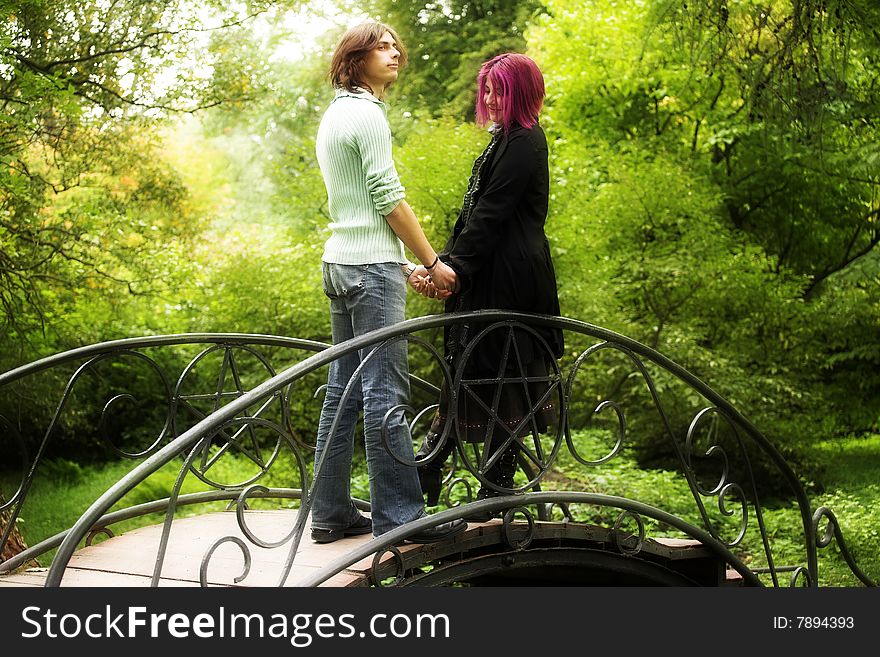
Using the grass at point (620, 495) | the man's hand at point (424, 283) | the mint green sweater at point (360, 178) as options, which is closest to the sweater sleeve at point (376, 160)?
the mint green sweater at point (360, 178)

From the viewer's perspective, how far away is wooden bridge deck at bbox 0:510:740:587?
3562 millimetres

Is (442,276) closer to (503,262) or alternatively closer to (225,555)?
(503,262)

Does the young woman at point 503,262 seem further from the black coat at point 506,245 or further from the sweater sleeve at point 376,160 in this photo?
the sweater sleeve at point 376,160

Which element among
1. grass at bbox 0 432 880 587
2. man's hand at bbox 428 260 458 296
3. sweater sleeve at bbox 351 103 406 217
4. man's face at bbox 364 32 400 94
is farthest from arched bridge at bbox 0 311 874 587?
A: grass at bbox 0 432 880 587

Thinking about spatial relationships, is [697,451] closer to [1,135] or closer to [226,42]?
[226,42]

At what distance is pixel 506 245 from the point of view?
3930 millimetres

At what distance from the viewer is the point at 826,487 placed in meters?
11.6

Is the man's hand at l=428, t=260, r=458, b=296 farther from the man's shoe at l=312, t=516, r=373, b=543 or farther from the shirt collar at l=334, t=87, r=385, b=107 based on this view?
the man's shoe at l=312, t=516, r=373, b=543

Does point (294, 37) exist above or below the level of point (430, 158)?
above

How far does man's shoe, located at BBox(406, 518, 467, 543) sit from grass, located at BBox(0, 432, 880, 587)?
4.53 metres

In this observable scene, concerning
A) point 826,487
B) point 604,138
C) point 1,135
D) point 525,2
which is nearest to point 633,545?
point 1,135

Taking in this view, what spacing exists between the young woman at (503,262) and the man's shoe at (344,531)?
349 millimetres

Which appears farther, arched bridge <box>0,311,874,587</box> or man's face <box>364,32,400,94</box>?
man's face <box>364,32,400,94</box>

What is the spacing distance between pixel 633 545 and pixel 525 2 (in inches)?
517
